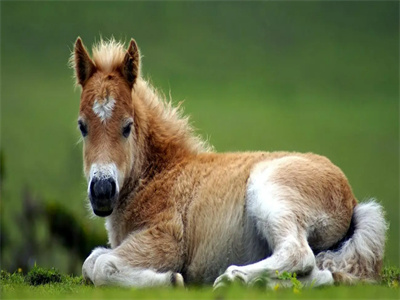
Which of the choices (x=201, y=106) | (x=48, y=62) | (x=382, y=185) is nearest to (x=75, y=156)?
(x=382, y=185)

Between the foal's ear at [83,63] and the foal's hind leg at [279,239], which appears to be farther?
the foal's ear at [83,63]

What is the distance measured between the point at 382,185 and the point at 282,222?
80.5 ft

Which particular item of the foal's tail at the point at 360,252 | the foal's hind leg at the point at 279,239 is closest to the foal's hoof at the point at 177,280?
the foal's hind leg at the point at 279,239

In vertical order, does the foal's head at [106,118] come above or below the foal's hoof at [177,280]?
above

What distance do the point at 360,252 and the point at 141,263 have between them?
2557 millimetres

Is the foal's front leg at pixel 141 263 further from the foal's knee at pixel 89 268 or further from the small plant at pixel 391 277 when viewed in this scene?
the small plant at pixel 391 277

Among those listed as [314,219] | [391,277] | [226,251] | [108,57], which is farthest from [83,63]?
[391,277]

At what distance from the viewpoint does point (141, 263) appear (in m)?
9.16

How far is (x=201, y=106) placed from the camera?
4600cm

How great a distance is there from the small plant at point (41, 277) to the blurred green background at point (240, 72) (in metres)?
23.3

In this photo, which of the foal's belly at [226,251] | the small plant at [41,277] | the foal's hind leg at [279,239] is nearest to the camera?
the foal's hind leg at [279,239]

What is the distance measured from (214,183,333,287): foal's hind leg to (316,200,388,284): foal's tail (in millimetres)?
344

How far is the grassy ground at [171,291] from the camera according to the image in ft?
24.4

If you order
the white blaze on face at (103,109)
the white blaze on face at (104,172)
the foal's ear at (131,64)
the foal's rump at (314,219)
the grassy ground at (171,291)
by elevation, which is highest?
the foal's ear at (131,64)
